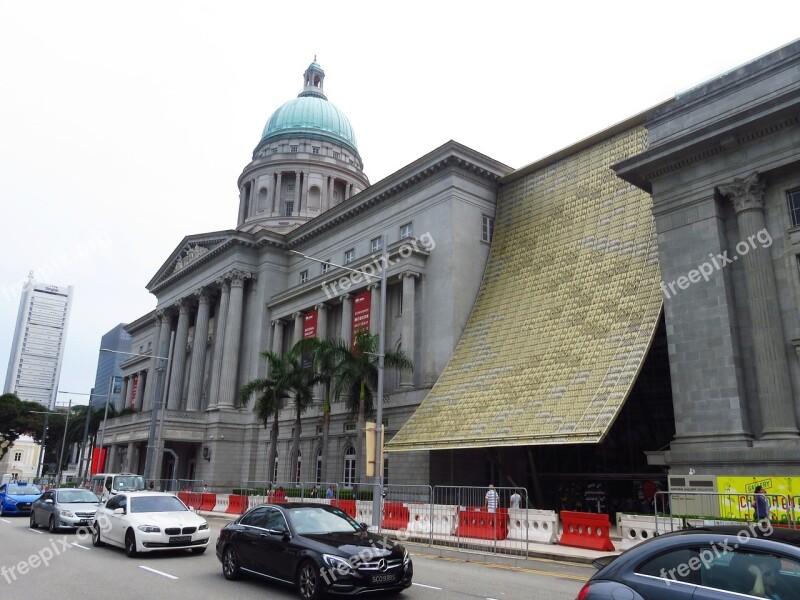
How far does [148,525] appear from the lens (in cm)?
1570

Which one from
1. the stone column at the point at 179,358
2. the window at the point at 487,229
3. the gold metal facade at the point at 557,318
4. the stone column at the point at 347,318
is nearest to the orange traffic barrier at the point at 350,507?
the gold metal facade at the point at 557,318

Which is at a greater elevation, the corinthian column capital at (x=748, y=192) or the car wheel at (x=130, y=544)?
the corinthian column capital at (x=748, y=192)

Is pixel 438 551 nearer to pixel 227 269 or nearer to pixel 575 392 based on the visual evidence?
pixel 575 392

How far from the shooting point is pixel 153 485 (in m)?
39.8

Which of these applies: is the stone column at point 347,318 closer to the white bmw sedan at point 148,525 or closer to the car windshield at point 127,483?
the car windshield at point 127,483

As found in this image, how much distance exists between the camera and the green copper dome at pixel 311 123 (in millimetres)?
73812

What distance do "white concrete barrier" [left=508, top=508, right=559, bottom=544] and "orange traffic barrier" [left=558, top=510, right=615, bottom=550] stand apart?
31 centimetres

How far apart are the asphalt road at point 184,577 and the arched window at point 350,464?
75.7 ft

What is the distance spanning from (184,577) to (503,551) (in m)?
8.96

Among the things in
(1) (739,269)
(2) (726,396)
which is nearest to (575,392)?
(2) (726,396)

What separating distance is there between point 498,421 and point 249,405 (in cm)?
2835

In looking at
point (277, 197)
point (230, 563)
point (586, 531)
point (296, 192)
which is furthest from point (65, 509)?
point (277, 197)

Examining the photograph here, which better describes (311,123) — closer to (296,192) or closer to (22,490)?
(296,192)

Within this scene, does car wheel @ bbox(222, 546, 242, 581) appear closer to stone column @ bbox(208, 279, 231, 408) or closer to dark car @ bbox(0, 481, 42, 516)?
dark car @ bbox(0, 481, 42, 516)
